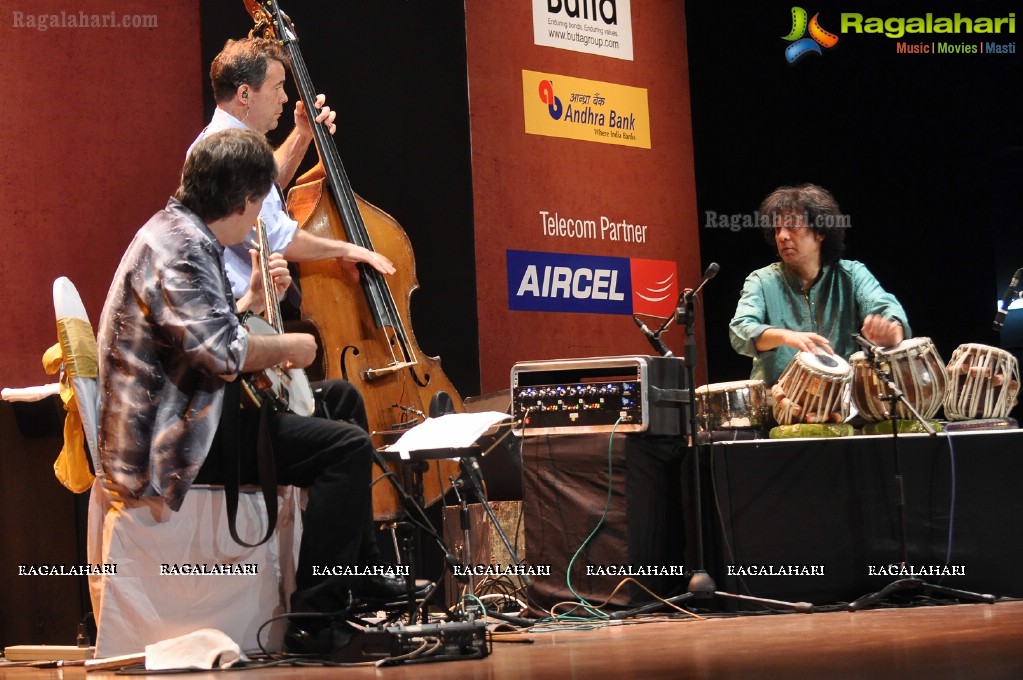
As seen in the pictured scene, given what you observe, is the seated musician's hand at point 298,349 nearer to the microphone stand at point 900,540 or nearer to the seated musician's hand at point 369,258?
the seated musician's hand at point 369,258

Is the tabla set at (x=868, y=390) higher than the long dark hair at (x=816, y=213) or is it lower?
lower

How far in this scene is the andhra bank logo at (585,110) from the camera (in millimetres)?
6594

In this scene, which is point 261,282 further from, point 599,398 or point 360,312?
point 599,398

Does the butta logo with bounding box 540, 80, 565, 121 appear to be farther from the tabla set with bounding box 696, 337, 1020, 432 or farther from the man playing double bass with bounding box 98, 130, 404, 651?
the man playing double bass with bounding box 98, 130, 404, 651

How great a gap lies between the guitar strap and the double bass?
119 centimetres

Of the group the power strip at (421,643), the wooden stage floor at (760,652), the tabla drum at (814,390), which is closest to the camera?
the wooden stage floor at (760,652)

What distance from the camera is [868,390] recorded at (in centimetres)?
461

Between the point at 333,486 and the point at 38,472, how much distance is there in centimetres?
156

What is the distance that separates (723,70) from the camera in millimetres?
7395

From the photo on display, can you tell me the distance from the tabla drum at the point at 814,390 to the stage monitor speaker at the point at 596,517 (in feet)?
2.09

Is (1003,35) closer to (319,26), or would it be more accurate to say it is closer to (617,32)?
(617,32)

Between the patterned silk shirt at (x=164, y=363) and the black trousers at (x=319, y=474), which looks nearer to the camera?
the patterned silk shirt at (x=164, y=363)

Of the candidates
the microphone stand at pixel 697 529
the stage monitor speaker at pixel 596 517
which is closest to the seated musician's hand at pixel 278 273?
the stage monitor speaker at pixel 596 517

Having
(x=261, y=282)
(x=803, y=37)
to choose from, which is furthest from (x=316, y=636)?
(x=803, y=37)
